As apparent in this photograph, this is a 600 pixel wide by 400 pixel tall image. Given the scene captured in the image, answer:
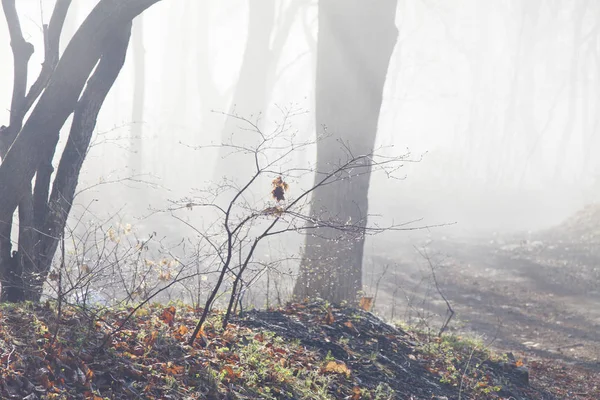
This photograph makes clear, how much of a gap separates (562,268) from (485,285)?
2.55m

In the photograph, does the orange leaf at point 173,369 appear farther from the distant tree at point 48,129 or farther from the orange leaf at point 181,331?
the distant tree at point 48,129

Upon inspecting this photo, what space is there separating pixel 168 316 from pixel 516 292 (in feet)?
30.3

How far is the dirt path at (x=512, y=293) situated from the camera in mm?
8891

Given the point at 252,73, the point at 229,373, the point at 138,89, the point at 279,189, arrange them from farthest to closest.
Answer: the point at 252,73, the point at 138,89, the point at 279,189, the point at 229,373

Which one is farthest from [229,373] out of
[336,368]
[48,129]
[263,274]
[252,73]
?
[252,73]

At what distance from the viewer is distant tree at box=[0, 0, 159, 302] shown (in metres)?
4.70

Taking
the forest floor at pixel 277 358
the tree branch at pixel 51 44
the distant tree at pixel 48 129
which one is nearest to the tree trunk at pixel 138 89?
the forest floor at pixel 277 358

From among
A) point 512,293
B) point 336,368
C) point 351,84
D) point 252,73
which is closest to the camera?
point 336,368

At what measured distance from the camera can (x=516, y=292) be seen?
12.4m

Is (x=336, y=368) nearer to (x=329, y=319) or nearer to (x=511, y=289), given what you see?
(x=329, y=319)

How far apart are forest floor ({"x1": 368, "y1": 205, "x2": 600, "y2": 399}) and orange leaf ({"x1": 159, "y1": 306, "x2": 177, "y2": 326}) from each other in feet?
8.41

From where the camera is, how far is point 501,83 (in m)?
51.5

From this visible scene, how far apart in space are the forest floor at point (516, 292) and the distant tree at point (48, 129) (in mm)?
3417

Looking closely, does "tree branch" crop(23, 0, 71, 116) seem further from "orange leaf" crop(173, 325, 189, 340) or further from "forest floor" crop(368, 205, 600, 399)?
"forest floor" crop(368, 205, 600, 399)
